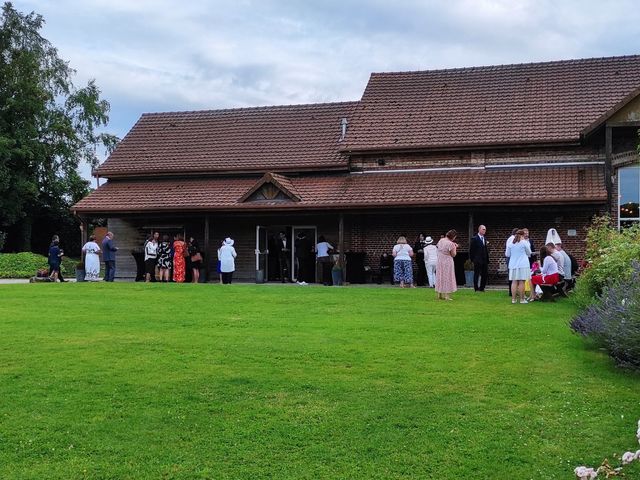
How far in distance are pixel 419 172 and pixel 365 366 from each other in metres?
A: 17.5

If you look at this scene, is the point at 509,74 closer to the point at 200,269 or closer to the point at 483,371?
the point at 200,269

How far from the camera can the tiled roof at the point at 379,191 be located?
21922 mm

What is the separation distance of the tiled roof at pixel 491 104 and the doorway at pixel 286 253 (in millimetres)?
3491

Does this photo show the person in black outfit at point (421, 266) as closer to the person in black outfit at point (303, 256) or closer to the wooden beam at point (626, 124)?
the person in black outfit at point (303, 256)

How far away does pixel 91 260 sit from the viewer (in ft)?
79.9

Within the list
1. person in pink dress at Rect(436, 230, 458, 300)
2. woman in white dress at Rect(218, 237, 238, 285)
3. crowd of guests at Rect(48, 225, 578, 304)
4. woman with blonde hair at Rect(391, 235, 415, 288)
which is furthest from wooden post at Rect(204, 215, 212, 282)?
person in pink dress at Rect(436, 230, 458, 300)

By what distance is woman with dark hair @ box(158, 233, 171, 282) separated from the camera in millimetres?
23609

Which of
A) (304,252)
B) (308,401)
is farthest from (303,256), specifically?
(308,401)

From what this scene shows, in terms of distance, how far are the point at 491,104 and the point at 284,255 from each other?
9231 millimetres

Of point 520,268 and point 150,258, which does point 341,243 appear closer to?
point 150,258

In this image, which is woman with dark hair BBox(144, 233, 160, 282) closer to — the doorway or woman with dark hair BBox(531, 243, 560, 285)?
the doorway

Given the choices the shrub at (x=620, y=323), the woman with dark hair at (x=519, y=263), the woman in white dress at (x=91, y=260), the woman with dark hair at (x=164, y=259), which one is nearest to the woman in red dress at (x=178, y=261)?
the woman with dark hair at (x=164, y=259)

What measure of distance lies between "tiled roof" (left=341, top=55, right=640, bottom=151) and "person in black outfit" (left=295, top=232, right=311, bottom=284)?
3.58 metres

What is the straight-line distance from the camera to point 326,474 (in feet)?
17.9
